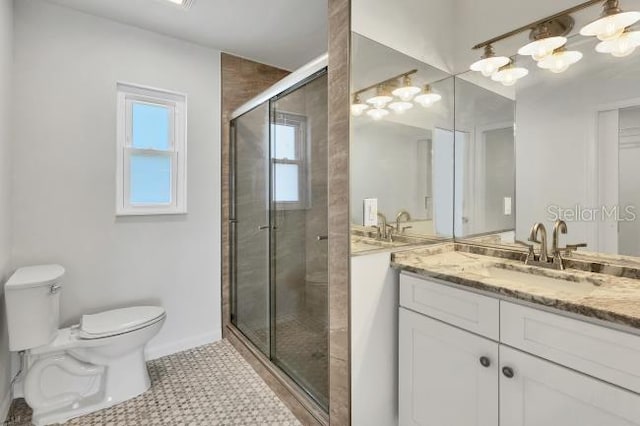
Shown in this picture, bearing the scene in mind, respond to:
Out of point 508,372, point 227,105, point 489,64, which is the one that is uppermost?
point 227,105

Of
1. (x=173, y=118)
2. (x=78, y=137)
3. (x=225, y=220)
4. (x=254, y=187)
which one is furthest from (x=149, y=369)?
(x=173, y=118)

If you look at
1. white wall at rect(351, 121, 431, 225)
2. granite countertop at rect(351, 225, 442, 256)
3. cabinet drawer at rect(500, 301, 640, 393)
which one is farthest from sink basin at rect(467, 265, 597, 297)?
white wall at rect(351, 121, 431, 225)

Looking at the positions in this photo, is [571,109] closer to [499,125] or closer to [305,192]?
[499,125]

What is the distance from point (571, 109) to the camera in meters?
1.46

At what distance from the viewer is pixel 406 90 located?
169 centimetres

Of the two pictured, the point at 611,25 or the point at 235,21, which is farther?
the point at 235,21

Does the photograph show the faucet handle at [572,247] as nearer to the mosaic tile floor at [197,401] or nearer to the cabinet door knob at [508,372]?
the cabinet door knob at [508,372]

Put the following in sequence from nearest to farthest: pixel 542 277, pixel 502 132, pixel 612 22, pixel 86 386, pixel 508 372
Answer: pixel 508 372 → pixel 612 22 → pixel 542 277 → pixel 502 132 → pixel 86 386

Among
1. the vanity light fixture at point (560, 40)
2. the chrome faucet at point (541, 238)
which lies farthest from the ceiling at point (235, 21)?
the chrome faucet at point (541, 238)

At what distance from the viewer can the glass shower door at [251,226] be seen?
2377 mm

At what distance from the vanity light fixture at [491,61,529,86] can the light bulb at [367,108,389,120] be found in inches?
25.2

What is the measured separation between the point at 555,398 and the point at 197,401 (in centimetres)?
179

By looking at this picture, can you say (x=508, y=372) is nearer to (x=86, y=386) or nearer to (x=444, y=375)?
(x=444, y=375)

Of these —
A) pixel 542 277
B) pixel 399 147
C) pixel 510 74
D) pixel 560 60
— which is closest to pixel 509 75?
pixel 510 74
